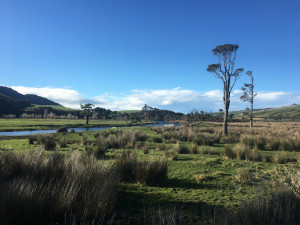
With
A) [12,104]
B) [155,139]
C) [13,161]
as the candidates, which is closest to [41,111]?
[12,104]

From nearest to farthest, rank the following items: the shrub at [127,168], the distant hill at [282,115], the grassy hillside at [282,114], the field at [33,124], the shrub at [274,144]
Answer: the shrub at [127,168] → the shrub at [274,144] → the field at [33,124] → the distant hill at [282,115] → the grassy hillside at [282,114]

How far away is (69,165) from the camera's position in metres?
4.68

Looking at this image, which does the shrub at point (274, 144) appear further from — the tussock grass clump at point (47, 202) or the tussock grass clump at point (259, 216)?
the tussock grass clump at point (47, 202)

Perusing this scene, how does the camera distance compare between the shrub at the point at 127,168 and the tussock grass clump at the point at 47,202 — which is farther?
the shrub at the point at 127,168

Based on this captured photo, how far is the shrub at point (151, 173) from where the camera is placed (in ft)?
17.4

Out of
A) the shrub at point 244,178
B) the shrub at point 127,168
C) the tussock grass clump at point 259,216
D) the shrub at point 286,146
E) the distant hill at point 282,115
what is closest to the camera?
the tussock grass clump at point 259,216

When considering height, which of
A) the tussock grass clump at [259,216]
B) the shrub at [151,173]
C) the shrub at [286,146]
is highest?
the tussock grass clump at [259,216]

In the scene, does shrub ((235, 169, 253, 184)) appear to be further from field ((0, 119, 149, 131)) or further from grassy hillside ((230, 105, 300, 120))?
grassy hillside ((230, 105, 300, 120))

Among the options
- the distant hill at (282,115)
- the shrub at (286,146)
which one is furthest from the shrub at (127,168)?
the distant hill at (282,115)

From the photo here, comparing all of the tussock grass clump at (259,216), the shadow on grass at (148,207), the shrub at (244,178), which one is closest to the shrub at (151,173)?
the shadow on grass at (148,207)

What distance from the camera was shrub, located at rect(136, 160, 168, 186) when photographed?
529 centimetres

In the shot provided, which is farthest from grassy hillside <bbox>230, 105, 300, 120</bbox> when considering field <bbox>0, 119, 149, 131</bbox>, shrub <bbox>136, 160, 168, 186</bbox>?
shrub <bbox>136, 160, 168, 186</bbox>

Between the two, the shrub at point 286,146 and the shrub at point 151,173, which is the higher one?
the shrub at point 151,173

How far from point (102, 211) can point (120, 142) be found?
11.6m
